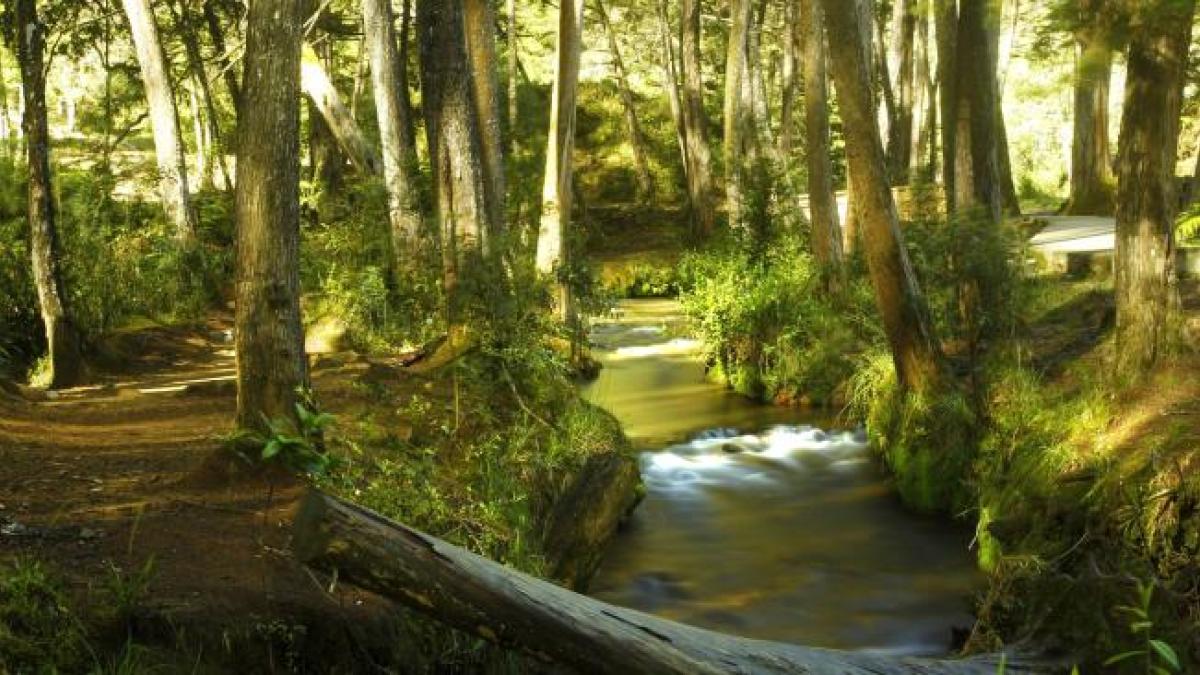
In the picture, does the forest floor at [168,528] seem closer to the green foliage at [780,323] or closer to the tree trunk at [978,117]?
the green foliage at [780,323]

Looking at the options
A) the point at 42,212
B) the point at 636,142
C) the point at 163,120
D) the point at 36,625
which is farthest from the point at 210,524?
the point at 636,142

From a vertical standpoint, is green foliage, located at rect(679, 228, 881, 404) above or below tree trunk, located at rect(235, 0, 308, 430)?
below

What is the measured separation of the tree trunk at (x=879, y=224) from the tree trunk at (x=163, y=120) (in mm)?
11880

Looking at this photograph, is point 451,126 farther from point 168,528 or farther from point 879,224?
point 168,528

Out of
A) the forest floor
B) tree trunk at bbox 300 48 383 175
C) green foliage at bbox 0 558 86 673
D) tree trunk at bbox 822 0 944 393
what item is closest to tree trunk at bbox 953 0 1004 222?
tree trunk at bbox 822 0 944 393

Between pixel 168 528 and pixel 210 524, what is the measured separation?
212 mm

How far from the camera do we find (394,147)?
16.0 m

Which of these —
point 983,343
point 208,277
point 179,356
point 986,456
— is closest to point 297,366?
point 986,456

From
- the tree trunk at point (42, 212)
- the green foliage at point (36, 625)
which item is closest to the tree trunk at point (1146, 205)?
the green foliage at point (36, 625)

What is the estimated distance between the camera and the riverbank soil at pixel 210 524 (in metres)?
4.74

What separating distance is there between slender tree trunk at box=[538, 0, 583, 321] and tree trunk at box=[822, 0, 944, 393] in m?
5.06

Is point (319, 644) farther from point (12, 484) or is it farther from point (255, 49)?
point (255, 49)

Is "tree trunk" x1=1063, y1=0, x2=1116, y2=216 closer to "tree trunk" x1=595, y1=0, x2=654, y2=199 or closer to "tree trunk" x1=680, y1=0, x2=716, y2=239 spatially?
"tree trunk" x1=680, y1=0, x2=716, y2=239

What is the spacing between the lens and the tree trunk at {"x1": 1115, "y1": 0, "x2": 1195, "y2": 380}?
30.6ft
